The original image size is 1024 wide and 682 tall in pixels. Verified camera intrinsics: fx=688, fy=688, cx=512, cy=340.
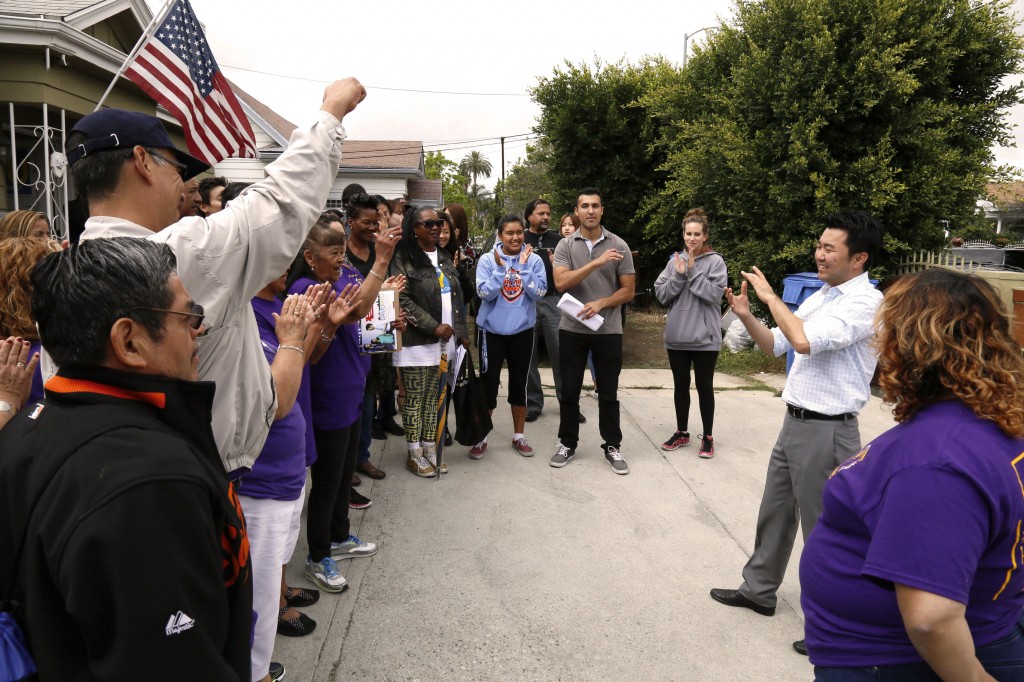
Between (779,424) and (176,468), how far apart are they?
644 centimetres

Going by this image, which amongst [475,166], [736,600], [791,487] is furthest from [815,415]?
[475,166]

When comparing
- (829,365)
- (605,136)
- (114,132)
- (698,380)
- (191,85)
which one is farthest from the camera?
(605,136)

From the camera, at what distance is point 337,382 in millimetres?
3391

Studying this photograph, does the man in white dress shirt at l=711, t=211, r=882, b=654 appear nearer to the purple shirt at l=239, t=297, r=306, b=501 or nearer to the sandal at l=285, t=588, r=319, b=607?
the purple shirt at l=239, t=297, r=306, b=501

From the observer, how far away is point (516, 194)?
29.9 meters

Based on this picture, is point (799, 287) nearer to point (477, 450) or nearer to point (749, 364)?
point (749, 364)

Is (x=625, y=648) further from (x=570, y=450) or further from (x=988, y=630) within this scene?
(x=570, y=450)

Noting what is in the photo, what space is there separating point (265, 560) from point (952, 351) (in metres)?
2.29

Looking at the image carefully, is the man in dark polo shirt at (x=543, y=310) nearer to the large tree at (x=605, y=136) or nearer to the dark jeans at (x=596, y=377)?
the dark jeans at (x=596, y=377)

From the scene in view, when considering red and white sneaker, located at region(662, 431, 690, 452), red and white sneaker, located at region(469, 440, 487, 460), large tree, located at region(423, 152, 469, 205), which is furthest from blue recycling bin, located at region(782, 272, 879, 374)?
large tree, located at region(423, 152, 469, 205)

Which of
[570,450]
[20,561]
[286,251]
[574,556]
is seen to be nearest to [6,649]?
[20,561]

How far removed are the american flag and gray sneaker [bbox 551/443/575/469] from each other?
3272 mm

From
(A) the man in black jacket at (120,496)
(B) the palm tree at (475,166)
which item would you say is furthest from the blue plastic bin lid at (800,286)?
(B) the palm tree at (475,166)

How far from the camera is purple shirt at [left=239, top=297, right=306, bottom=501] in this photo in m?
2.55
